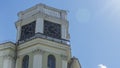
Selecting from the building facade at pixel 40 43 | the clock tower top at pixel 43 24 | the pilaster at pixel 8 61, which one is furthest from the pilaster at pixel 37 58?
the pilaster at pixel 8 61

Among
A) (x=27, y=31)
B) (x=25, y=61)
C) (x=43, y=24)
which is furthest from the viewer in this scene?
(x=27, y=31)

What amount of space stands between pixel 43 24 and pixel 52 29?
1297 mm

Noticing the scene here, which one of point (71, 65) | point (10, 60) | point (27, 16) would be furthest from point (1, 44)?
point (71, 65)

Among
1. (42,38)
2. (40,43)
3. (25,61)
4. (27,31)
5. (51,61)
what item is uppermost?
(27,31)

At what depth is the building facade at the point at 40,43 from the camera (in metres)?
48.0

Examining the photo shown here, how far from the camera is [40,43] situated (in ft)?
158


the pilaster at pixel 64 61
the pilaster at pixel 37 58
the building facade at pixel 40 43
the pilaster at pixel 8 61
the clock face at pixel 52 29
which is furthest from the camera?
the clock face at pixel 52 29

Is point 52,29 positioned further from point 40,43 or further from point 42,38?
point 40,43

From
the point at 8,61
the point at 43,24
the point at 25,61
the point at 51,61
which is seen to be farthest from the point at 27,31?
the point at 51,61

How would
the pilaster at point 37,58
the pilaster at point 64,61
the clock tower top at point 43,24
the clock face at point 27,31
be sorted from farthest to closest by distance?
the clock face at point 27,31, the clock tower top at point 43,24, the pilaster at point 64,61, the pilaster at point 37,58

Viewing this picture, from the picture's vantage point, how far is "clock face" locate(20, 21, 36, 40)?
50.5m

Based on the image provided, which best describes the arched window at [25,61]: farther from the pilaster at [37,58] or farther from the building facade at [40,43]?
the pilaster at [37,58]

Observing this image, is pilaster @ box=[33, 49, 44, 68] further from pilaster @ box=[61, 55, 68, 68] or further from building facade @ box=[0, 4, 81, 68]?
pilaster @ box=[61, 55, 68, 68]

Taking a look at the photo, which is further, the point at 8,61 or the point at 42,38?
the point at 42,38
